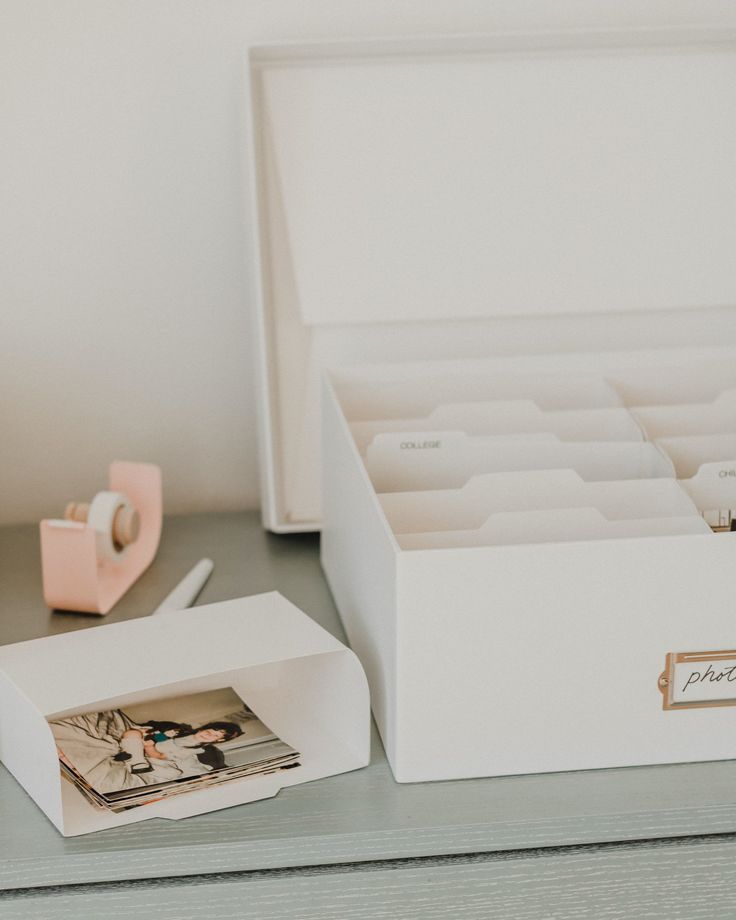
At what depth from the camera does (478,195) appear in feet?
3.45

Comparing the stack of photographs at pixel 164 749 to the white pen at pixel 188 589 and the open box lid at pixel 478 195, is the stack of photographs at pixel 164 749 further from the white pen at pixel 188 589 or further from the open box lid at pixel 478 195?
the open box lid at pixel 478 195

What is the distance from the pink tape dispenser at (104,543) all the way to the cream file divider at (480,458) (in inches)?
9.9

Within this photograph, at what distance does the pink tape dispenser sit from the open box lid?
0.42ft

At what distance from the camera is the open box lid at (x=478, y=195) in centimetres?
103

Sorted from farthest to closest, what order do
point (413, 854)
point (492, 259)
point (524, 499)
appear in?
1. point (492, 259)
2. point (524, 499)
3. point (413, 854)

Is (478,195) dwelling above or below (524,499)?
above

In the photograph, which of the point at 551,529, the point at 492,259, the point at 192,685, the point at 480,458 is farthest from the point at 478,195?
the point at 192,685

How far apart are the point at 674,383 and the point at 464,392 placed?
0.73ft

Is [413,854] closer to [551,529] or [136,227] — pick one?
[551,529]

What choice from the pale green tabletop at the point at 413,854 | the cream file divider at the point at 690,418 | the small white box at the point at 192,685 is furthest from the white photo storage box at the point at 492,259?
the pale green tabletop at the point at 413,854

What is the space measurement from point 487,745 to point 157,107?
0.72m

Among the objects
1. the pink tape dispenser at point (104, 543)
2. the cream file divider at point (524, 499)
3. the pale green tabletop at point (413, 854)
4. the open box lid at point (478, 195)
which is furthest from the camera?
the open box lid at point (478, 195)

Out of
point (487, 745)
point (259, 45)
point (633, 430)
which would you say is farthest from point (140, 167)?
point (487, 745)

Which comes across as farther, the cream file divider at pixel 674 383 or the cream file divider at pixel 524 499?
the cream file divider at pixel 674 383
